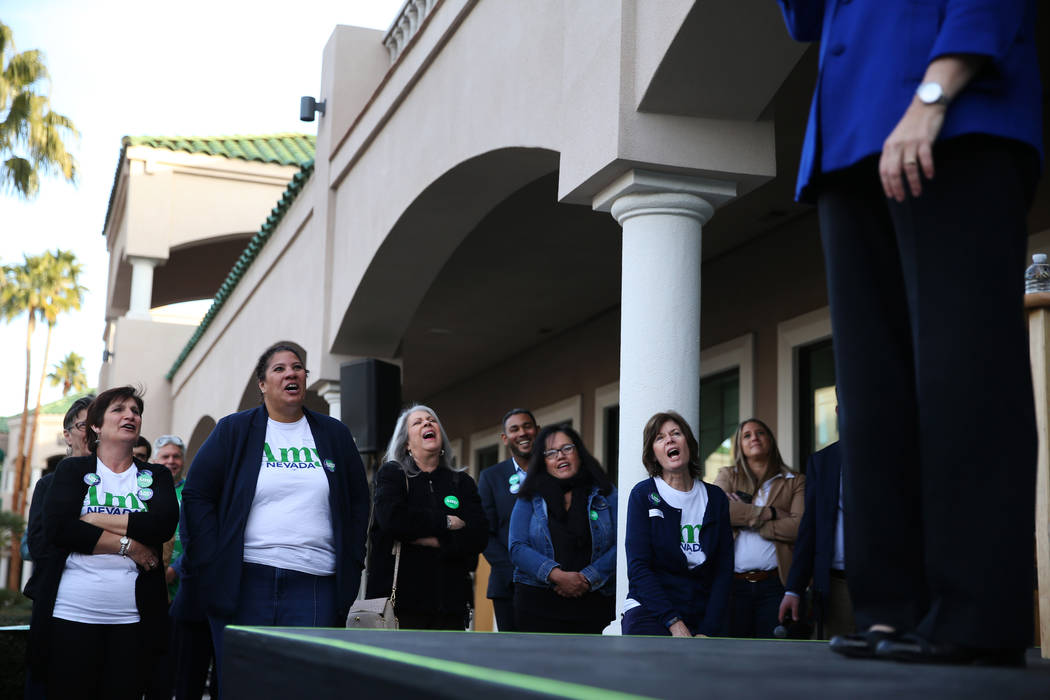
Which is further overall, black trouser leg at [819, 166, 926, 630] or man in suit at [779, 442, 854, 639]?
man in suit at [779, 442, 854, 639]

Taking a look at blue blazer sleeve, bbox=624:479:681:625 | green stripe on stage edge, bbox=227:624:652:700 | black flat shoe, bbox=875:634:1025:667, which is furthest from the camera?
blue blazer sleeve, bbox=624:479:681:625

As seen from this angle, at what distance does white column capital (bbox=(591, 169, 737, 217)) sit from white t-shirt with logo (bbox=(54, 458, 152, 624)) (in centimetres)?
263

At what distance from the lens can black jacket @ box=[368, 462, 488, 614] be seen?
226 inches

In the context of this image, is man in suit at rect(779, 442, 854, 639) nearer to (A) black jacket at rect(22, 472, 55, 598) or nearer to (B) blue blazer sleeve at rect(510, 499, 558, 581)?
(B) blue blazer sleeve at rect(510, 499, 558, 581)

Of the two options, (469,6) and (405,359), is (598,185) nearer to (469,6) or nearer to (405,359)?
(469,6)

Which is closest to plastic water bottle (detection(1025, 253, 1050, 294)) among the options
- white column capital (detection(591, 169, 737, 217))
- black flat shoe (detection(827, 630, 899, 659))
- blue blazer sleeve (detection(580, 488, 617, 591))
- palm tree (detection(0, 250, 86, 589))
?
black flat shoe (detection(827, 630, 899, 659))

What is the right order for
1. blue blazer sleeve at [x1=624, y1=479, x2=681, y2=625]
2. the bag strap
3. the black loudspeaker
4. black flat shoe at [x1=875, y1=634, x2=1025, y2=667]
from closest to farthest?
1. black flat shoe at [x1=875, y1=634, x2=1025, y2=667]
2. blue blazer sleeve at [x1=624, y1=479, x2=681, y2=625]
3. the bag strap
4. the black loudspeaker

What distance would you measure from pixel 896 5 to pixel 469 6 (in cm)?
663

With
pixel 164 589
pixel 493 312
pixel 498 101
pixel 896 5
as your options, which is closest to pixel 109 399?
pixel 164 589

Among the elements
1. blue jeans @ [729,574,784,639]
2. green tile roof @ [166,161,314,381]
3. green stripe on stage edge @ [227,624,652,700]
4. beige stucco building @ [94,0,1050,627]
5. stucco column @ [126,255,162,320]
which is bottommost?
blue jeans @ [729,574,784,639]

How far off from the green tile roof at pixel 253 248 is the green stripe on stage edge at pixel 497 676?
11.7 meters

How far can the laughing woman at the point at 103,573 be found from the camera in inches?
190

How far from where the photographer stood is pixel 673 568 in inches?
208

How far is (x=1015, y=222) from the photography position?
6.47ft
